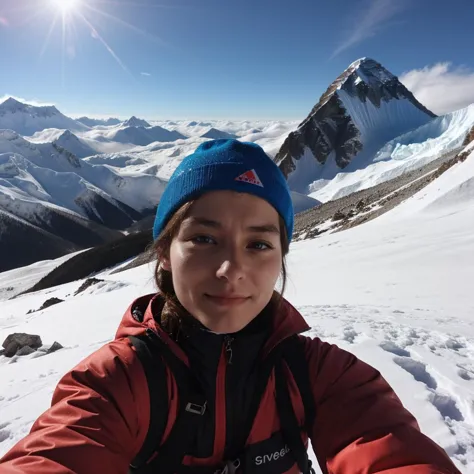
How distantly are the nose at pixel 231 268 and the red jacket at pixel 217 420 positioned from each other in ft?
1.65

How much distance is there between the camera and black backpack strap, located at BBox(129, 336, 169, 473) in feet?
5.33

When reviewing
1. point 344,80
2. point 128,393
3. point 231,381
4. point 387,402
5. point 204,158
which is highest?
point 344,80

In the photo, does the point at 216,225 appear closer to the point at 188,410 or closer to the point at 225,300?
the point at 225,300

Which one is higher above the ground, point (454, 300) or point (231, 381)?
point (231, 381)

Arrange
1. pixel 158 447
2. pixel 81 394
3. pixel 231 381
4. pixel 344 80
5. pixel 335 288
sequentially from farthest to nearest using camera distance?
pixel 344 80, pixel 335 288, pixel 231 381, pixel 158 447, pixel 81 394

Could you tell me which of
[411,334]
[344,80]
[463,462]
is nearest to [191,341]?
[463,462]

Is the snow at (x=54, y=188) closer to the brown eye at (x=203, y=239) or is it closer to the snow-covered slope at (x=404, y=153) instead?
the snow-covered slope at (x=404, y=153)

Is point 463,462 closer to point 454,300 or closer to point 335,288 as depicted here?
point 454,300

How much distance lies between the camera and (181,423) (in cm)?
164

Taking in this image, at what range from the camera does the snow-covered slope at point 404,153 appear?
69.6 metres

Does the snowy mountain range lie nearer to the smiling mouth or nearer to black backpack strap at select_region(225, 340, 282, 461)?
black backpack strap at select_region(225, 340, 282, 461)

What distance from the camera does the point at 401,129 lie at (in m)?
110

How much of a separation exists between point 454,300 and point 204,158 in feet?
27.2

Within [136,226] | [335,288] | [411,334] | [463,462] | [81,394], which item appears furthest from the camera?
[136,226]
